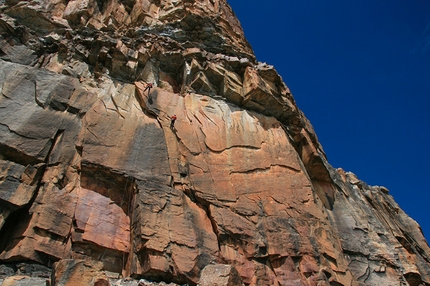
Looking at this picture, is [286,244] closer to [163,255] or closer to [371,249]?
[163,255]

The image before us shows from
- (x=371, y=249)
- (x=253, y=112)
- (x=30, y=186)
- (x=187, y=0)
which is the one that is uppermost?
(x=187, y=0)

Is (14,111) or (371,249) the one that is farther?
(371,249)

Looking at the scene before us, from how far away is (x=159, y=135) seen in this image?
19625mm

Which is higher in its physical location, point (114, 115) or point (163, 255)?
point (114, 115)

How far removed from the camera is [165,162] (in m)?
18.4

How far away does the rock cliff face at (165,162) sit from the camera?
49.9 feet

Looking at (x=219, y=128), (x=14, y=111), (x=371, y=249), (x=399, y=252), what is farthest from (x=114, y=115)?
(x=399, y=252)

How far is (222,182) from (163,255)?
18.7 ft

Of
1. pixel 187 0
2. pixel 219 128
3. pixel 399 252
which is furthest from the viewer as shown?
pixel 187 0

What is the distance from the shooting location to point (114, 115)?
19.8 meters

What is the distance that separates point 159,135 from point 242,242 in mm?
7222

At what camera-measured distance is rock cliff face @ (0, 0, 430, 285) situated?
599 inches

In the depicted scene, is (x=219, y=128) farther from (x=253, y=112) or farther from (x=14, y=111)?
(x=14, y=111)

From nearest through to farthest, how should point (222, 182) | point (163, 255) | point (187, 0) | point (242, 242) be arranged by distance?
point (163, 255) → point (242, 242) → point (222, 182) → point (187, 0)
